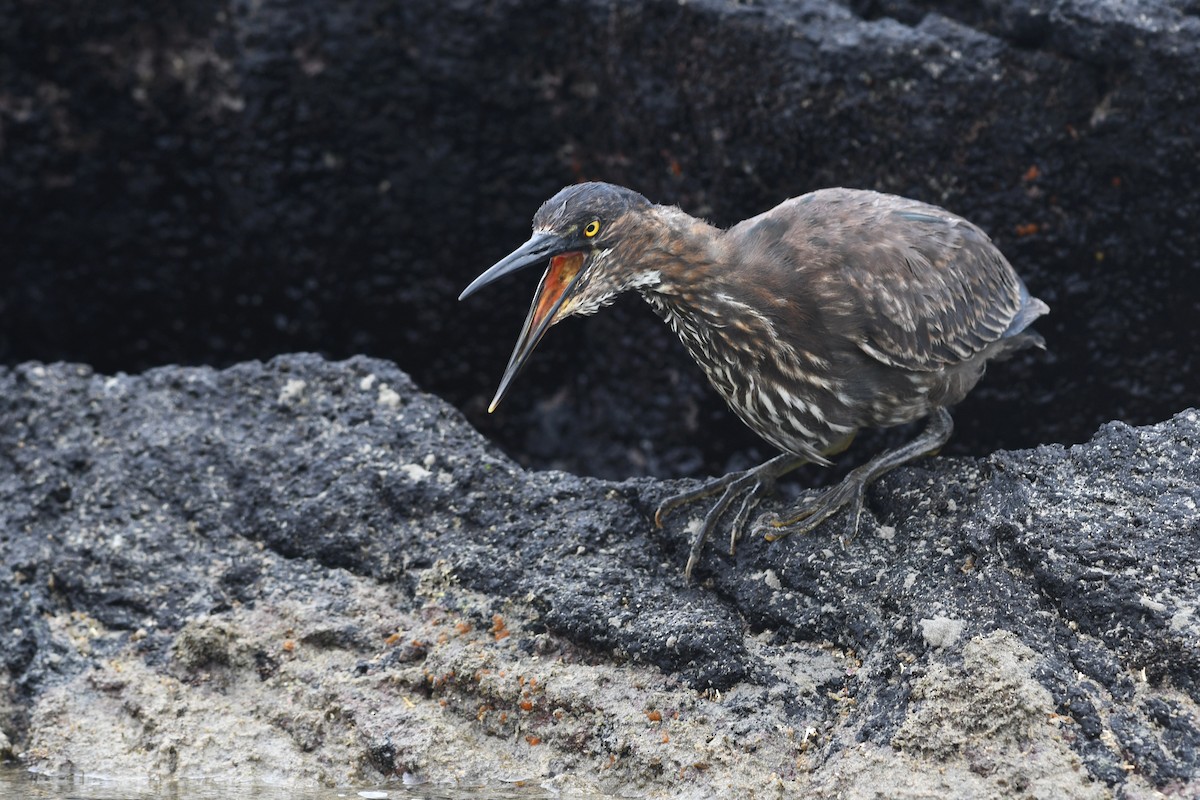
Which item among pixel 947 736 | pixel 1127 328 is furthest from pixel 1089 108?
pixel 947 736

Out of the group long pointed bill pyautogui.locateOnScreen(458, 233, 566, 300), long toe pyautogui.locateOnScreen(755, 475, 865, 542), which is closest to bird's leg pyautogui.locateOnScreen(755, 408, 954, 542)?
long toe pyautogui.locateOnScreen(755, 475, 865, 542)

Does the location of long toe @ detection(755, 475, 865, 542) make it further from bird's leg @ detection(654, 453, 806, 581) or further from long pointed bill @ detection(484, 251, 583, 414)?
long pointed bill @ detection(484, 251, 583, 414)

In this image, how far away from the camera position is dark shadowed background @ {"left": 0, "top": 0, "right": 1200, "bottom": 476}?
5.04 meters

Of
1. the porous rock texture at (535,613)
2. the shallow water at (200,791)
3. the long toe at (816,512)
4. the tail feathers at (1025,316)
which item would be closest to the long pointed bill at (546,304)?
the porous rock texture at (535,613)

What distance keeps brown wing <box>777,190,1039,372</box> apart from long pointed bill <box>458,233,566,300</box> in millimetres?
802

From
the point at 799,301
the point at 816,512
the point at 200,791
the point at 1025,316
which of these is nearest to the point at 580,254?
the point at 799,301

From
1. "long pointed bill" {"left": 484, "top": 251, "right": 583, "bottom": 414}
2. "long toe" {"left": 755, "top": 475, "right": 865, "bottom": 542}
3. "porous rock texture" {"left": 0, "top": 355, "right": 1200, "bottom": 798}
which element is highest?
"long pointed bill" {"left": 484, "top": 251, "right": 583, "bottom": 414}

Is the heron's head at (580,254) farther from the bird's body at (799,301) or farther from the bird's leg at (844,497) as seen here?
the bird's leg at (844,497)

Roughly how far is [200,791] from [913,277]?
2.48 meters

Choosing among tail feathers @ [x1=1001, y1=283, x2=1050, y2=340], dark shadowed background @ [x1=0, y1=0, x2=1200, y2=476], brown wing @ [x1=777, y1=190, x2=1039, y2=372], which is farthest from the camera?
dark shadowed background @ [x1=0, y1=0, x2=1200, y2=476]

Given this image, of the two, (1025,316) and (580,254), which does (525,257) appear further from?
(1025,316)

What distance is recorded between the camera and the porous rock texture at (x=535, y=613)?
3.17 metres

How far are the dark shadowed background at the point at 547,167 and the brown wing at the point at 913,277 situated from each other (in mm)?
984

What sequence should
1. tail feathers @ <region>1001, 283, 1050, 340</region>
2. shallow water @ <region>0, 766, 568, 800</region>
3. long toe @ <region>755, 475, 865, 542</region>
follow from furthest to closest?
tail feathers @ <region>1001, 283, 1050, 340</region>, long toe @ <region>755, 475, 865, 542</region>, shallow water @ <region>0, 766, 568, 800</region>
